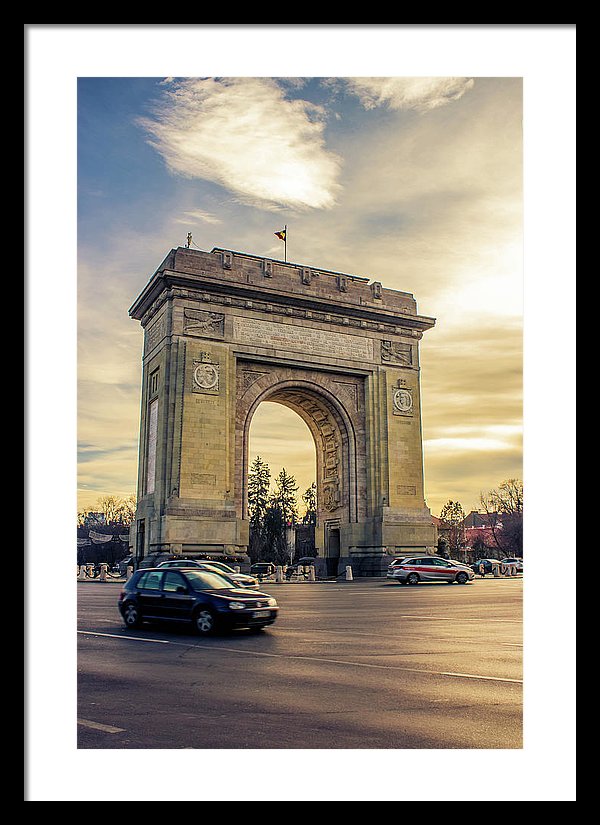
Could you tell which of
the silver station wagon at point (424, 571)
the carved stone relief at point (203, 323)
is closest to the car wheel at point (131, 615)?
the silver station wagon at point (424, 571)

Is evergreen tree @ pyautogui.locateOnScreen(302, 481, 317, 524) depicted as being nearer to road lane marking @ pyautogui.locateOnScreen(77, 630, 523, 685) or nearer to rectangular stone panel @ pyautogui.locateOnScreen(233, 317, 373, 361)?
rectangular stone panel @ pyautogui.locateOnScreen(233, 317, 373, 361)

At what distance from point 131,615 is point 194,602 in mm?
1615

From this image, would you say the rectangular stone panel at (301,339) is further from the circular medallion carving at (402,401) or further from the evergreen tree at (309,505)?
the evergreen tree at (309,505)

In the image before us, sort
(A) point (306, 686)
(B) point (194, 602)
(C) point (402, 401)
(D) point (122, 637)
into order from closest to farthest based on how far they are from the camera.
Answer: (A) point (306, 686) → (D) point (122, 637) → (B) point (194, 602) → (C) point (402, 401)

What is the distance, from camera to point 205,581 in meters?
13.2

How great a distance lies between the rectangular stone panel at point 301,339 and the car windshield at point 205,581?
819 inches

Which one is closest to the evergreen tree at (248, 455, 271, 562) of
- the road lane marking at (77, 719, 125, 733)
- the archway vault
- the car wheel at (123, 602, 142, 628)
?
the archway vault

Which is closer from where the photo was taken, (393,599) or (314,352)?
(393,599)

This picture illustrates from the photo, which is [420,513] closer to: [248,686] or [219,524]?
[219,524]

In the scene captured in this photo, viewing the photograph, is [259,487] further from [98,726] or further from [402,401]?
[98,726]

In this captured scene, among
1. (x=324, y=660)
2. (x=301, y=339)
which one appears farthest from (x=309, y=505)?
(x=324, y=660)
